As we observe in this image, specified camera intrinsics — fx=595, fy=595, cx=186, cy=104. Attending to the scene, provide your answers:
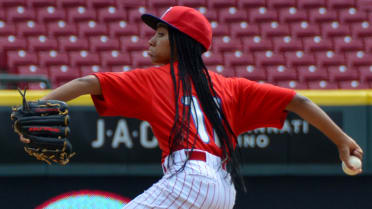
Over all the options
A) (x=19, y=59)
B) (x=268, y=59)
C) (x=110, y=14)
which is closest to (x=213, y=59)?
(x=268, y=59)

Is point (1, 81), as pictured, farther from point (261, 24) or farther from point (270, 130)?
point (261, 24)

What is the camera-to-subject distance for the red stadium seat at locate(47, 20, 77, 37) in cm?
794

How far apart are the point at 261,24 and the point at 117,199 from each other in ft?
15.7

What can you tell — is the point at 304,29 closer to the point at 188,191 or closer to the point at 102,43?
the point at 102,43

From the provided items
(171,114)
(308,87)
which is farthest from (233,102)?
(308,87)

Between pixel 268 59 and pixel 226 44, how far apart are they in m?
0.62

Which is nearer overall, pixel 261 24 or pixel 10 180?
pixel 10 180

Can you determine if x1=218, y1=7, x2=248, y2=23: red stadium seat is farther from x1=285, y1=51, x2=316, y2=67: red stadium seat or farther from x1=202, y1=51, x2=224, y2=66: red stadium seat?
x1=285, y1=51, x2=316, y2=67: red stadium seat

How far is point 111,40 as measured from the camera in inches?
313

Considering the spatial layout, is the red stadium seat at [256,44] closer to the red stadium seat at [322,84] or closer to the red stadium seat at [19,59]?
the red stadium seat at [322,84]

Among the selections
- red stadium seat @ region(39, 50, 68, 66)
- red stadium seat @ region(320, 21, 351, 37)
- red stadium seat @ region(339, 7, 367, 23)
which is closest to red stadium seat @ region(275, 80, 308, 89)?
red stadium seat @ region(320, 21, 351, 37)

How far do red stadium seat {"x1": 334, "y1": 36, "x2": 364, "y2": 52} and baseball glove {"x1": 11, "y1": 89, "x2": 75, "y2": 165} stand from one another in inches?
255

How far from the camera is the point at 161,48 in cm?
227

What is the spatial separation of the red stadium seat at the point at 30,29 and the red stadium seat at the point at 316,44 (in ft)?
11.6
